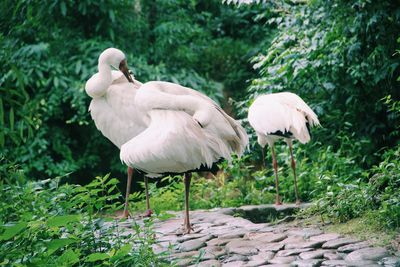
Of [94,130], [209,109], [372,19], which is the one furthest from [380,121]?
[94,130]

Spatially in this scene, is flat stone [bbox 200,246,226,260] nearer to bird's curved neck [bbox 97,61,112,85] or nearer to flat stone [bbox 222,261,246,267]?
flat stone [bbox 222,261,246,267]

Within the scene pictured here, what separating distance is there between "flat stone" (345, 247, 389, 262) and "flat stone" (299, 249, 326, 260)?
0.19 metres

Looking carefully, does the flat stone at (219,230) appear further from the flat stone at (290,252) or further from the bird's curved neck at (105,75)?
the bird's curved neck at (105,75)

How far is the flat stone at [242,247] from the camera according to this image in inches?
202

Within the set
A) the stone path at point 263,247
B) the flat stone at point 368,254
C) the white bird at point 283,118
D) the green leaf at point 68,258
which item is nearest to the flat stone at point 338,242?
the stone path at point 263,247

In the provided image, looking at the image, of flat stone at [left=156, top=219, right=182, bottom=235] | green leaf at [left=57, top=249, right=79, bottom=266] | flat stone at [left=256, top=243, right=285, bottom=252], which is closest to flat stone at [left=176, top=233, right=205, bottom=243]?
flat stone at [left=156, top=219, right=182, bottom=235]

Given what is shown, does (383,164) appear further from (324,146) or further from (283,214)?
(324,146)

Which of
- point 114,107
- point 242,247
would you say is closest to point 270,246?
point 242,247

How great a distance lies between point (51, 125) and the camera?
Result: 446 inches

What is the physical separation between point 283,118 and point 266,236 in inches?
65.8

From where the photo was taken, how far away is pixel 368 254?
15.8 feet

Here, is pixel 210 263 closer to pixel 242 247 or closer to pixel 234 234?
pixel 242 247

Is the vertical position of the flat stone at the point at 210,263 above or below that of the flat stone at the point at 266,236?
below

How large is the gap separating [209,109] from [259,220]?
4.80ft
